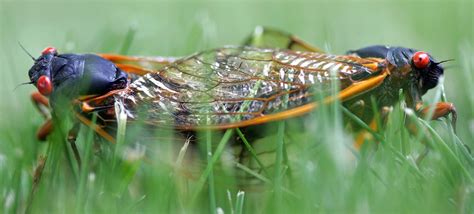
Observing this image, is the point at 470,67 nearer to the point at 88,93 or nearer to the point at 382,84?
the point at 382,84

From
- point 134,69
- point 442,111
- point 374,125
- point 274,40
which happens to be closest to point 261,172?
point 374,125

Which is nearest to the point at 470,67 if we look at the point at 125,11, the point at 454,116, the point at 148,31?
the point at 454,116

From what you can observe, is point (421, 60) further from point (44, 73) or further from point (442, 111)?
point (44, 73)

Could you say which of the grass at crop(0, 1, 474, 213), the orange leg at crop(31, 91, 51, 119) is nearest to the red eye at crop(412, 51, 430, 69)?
the grass at crop(0, 1, 474, 213)

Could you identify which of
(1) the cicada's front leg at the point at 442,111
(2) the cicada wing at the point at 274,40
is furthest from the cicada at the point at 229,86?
(2) the cicada wing at the point at 274,40

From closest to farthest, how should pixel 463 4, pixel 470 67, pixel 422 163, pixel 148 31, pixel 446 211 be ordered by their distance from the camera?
pixel 446 211 → pixel 422 163 → pixel 470 67 → pixel 463 4 → pixel 148 31

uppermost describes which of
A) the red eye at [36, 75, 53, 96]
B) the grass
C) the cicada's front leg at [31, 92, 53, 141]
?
the red eye at [36, 75, 53, 96]

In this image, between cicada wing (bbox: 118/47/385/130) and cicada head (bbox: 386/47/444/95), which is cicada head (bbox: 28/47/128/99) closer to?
cicada wing (bbox: 118/47/385/130)

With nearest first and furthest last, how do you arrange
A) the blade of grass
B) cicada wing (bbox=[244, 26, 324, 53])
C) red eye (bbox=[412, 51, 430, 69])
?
the blade of grass → red eye (bbox=[412, 51, 430, 69]) → cicada wing (bbox=[244, 26, 324, 53])

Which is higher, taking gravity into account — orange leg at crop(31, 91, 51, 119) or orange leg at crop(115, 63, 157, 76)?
orange leg at crop(115, 63, 157, 76)
